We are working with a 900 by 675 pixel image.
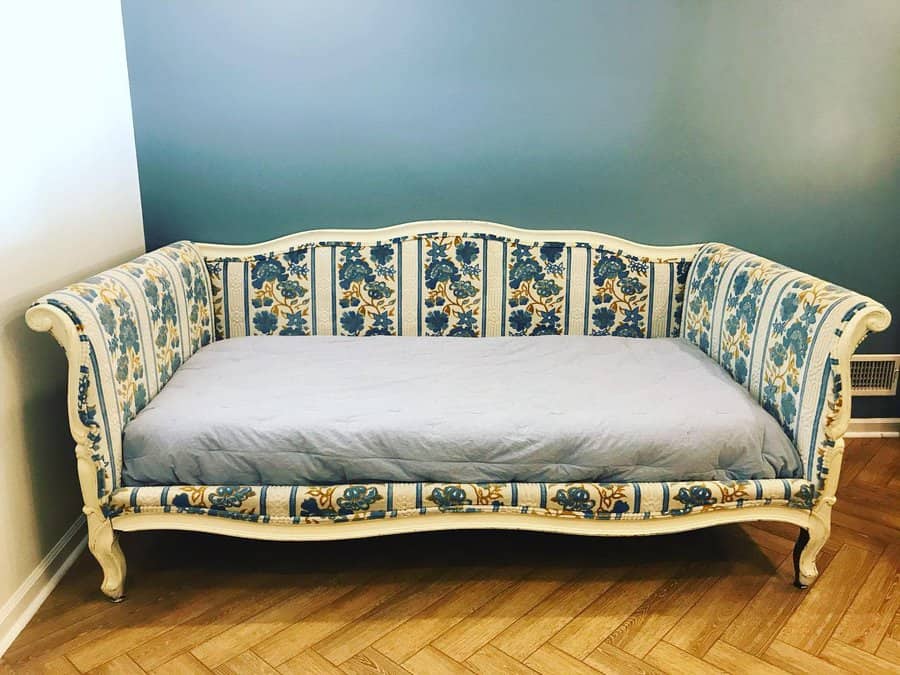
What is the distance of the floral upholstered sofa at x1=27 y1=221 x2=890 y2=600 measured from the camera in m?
1.77

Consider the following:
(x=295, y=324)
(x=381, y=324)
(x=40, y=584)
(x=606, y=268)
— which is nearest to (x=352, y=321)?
(x=381, y=324)

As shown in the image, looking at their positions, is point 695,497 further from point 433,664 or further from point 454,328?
point 454,328

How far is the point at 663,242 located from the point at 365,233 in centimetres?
112

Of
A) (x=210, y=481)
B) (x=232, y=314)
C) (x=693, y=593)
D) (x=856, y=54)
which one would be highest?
(x=856, y=54)

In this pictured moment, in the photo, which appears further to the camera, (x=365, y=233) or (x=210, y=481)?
(x=365, y=233)

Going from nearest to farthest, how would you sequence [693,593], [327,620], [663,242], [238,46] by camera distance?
[327,620] → [693,593] → [238,46] → [663,242]

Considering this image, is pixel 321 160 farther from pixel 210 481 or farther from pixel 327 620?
pixel 327 620

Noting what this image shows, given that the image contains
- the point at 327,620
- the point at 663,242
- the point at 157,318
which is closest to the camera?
the point at 327,620

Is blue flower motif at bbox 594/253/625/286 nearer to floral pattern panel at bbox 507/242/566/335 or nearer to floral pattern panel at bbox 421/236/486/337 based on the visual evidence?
floral pattern panel at bbox 507/242/566/335

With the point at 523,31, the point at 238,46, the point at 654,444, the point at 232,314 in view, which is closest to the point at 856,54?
the point at 523,31

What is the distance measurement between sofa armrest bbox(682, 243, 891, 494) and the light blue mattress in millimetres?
66

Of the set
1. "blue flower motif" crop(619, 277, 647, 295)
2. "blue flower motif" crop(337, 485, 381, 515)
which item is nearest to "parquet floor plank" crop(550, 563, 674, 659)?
"blue flower motif" crop(337, 485, 381, 515)

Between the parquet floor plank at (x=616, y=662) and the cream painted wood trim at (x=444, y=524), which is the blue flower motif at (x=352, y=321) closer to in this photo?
the cream painted wood trim at (x=444, y=524)

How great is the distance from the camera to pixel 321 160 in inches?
105
